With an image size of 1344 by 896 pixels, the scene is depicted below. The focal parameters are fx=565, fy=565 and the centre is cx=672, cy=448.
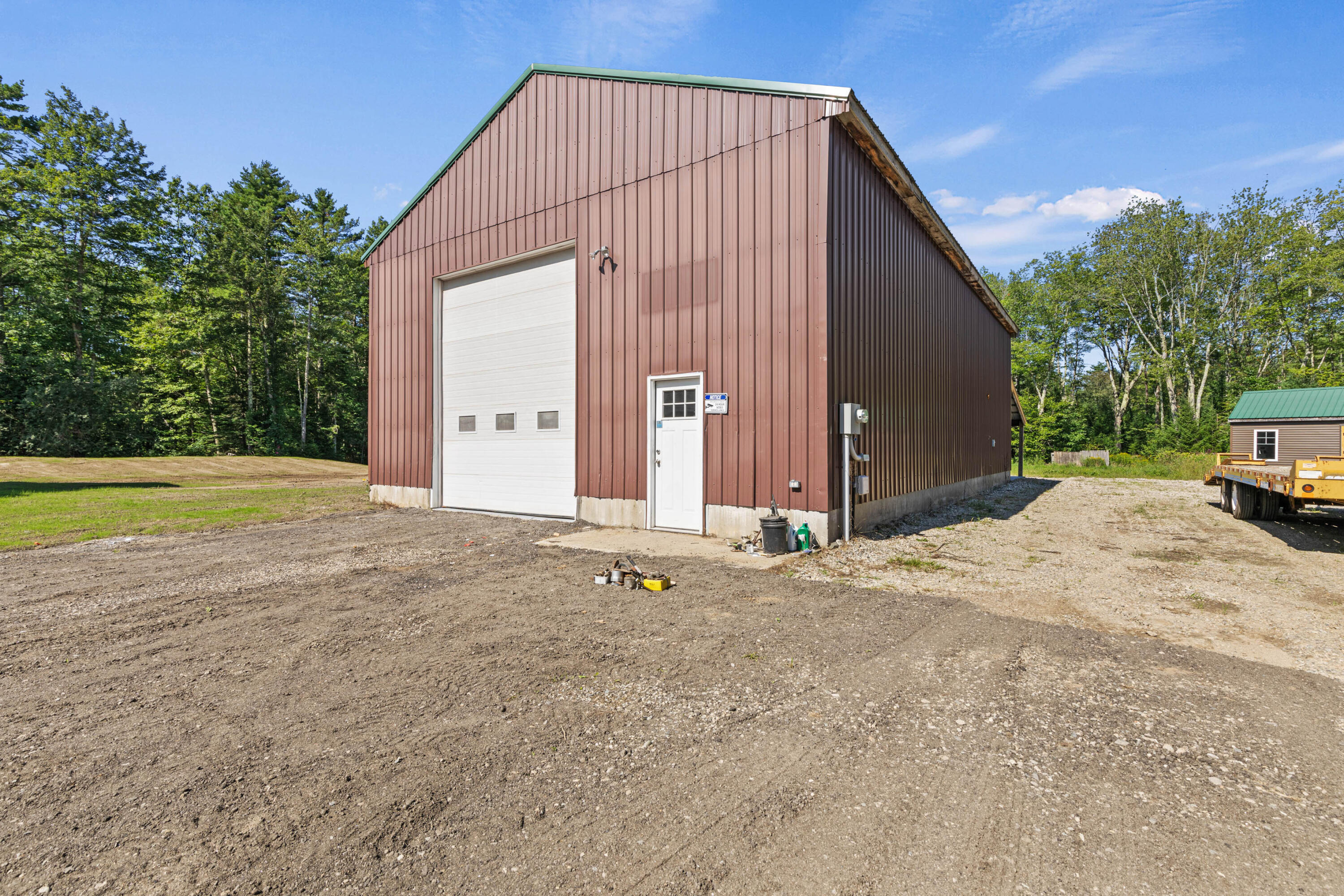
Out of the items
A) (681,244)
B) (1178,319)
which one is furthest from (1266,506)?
(1178,319)

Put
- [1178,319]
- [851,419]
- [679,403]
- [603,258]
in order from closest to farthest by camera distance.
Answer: [851,419], [679,403], [603,258], [1178,319]

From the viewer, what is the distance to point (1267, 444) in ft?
72.4

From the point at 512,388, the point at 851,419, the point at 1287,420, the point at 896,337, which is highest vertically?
the point at 896,337

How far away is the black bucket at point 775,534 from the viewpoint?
715cm

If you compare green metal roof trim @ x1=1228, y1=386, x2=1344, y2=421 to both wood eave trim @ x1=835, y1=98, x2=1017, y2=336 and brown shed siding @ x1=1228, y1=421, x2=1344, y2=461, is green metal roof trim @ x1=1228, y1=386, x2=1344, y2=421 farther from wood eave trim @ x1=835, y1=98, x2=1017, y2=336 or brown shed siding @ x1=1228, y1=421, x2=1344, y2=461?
wood eave trim @ x1=835, y1=98, x2=1017, y2=336

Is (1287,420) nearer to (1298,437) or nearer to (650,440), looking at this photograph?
(1298,437)

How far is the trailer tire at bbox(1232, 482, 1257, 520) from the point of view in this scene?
1033 cm

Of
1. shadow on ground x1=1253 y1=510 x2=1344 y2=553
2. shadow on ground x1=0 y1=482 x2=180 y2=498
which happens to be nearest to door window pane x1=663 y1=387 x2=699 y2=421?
shadow on ground x1=1253 y1=510 x2=1344 y2=553

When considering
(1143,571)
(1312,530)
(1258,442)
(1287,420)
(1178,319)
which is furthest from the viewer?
(1178,319)

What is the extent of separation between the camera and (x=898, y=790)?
2311 millimetres

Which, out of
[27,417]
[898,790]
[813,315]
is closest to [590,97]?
[813,315]

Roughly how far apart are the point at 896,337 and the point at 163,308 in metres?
35.9

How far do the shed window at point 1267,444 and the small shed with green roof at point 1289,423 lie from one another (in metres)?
0.02

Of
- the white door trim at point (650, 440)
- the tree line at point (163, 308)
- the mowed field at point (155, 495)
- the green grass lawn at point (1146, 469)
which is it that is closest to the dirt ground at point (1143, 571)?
the white door trim at point (650, 440)
